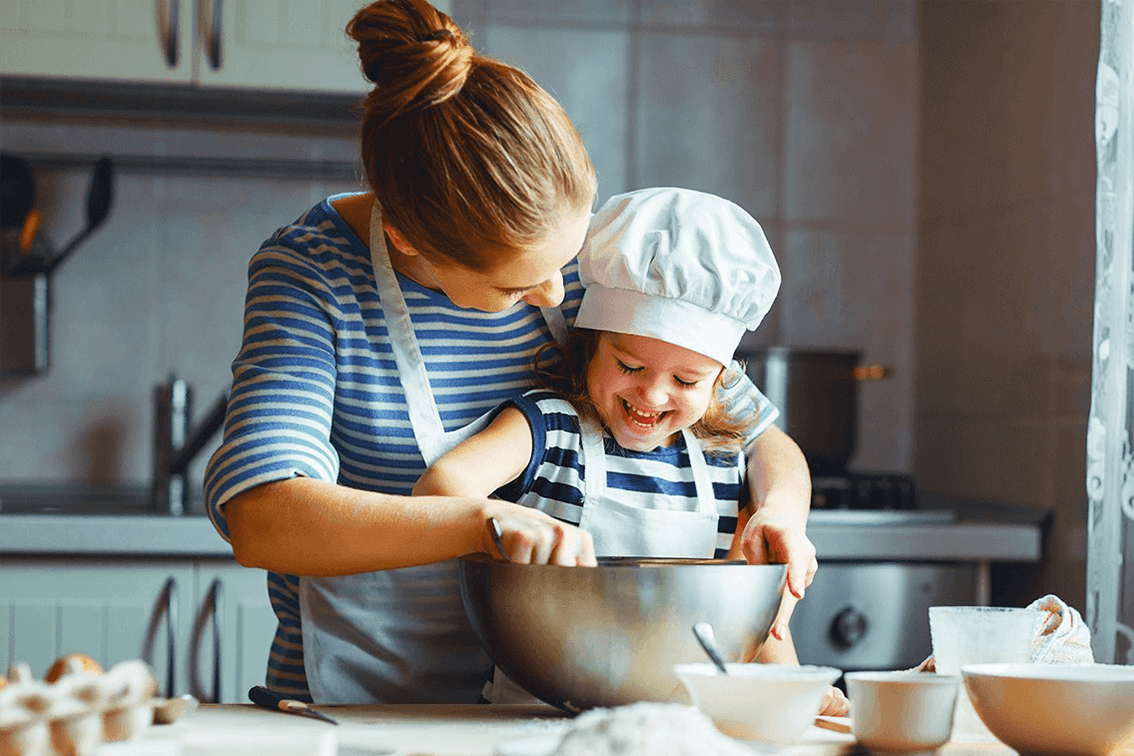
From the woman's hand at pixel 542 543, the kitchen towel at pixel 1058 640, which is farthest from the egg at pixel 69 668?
the kitchen towel at pixel 1058 640

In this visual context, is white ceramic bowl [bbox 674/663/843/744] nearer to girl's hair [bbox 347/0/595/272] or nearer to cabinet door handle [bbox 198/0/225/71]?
girl's hair [bbox 347/0/595/272]

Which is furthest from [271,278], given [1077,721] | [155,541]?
[155,541]

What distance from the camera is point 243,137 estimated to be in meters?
2.44

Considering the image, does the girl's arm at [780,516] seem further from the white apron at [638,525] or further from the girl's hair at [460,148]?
the girl's hair at [460,148]

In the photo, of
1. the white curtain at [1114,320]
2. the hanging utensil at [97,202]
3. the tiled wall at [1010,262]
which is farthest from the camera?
the hanging utensil at [97,202]

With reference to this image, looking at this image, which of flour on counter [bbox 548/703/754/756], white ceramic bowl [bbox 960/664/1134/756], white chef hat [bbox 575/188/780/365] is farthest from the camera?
white chef hat [bbox 575/188/780/365]

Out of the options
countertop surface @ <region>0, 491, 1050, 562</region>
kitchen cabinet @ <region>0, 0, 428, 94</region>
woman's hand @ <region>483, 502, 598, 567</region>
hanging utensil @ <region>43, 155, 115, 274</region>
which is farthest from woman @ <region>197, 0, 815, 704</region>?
hanging utensil @ <region>43, 155, 115, 274</region>

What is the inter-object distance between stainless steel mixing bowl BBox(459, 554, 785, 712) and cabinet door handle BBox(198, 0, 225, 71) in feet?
4.87

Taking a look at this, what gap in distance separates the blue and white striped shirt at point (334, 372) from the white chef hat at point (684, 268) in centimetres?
11

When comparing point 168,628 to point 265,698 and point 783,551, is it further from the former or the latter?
point 783,551

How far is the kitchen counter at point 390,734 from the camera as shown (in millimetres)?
801

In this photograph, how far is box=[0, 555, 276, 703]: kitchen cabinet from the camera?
6.18ft

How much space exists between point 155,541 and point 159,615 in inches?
4.6

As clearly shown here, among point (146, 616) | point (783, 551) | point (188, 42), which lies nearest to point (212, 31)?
point (188, 42)
